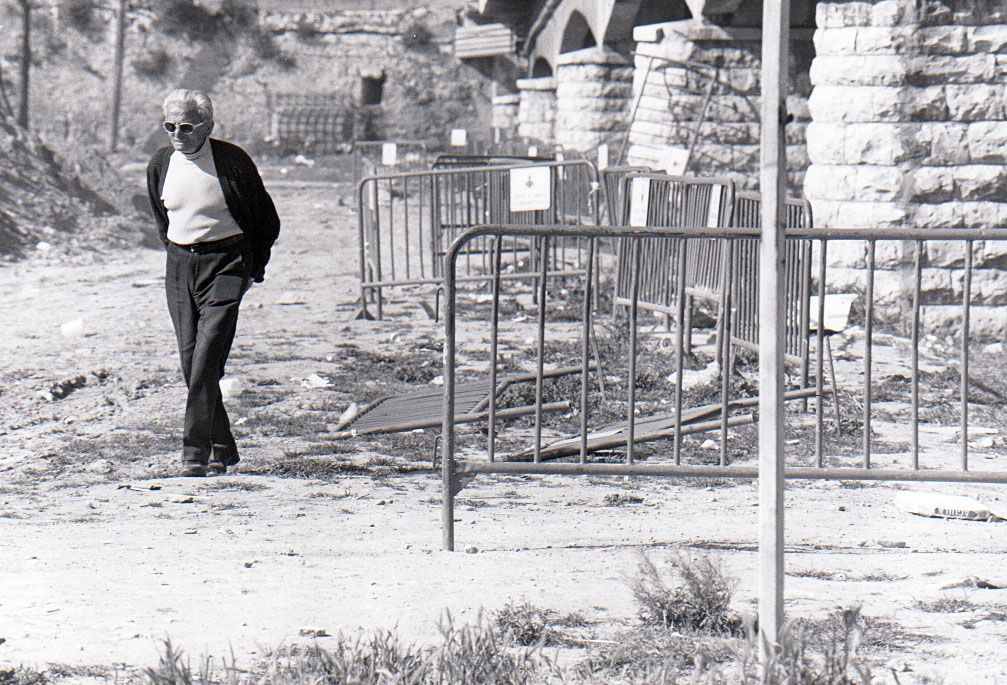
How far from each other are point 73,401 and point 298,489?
2.62 meters

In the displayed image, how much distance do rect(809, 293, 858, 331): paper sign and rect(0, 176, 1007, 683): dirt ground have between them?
455mm

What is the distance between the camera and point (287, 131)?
39.6m

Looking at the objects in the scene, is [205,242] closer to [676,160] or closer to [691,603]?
[691,603]

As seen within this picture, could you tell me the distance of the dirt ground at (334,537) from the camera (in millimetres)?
4195

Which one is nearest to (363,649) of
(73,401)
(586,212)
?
(73,401)

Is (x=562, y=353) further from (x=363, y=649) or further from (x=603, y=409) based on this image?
(x=363, y=649)

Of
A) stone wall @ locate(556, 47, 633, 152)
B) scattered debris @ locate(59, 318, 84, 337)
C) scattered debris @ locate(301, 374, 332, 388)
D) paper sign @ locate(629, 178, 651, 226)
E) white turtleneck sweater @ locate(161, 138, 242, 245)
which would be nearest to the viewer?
white turtleneck sweater @ locate(161, 138, 242, 245)

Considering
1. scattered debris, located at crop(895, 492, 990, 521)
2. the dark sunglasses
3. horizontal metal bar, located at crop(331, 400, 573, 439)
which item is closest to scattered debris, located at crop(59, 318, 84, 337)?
horizontal metal bar, located at crop(331, 400, 573, 439)

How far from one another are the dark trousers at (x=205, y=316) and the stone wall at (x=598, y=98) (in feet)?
44.8

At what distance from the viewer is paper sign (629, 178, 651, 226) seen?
10000 mm

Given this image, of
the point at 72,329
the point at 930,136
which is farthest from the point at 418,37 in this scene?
the point at 930,136

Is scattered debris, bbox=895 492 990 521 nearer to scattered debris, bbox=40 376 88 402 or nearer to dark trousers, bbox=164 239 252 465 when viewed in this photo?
dark trousers, bbox=164 239 252 465

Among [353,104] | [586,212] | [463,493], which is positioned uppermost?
[353,104]

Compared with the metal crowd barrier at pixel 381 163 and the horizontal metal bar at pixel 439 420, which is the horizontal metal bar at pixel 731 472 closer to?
the horizontal metal bar at pixel 439 420
